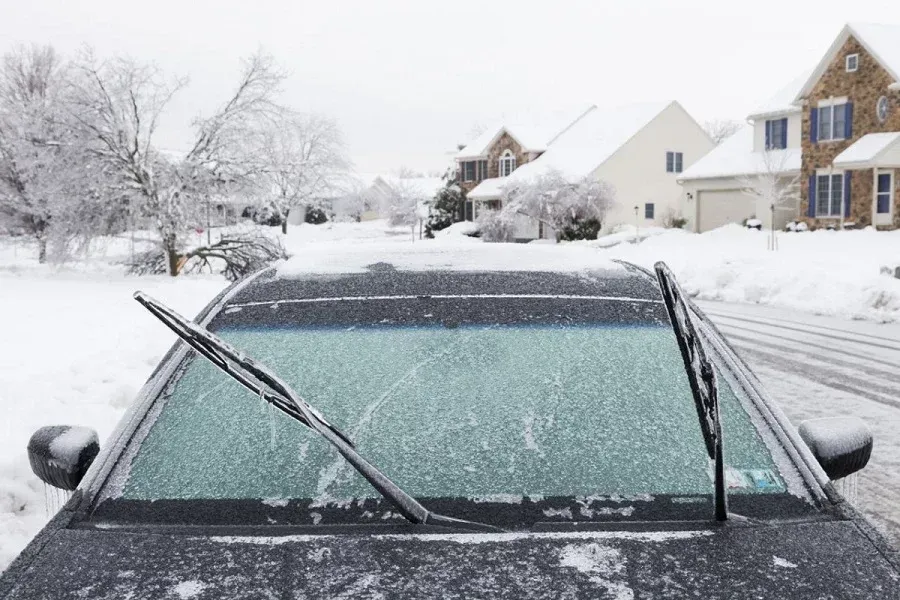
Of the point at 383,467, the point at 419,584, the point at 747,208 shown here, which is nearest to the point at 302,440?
the point at 383,467

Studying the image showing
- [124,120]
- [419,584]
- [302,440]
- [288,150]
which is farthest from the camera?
[288,150]

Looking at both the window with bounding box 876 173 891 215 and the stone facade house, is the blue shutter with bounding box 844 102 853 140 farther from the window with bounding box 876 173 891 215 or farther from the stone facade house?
the window with bounding box 876 173 891 215

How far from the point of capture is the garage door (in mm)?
40938

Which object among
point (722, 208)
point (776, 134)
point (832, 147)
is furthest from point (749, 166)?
point (832, 147)

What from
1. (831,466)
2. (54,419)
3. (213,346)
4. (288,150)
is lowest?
(54,419)

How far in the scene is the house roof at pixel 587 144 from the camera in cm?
4856

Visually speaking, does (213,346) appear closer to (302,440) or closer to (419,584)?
(302,440)

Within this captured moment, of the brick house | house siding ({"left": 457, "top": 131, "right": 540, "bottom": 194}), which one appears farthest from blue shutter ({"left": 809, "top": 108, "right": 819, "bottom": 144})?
house siding ({"left": 457, "top": 131, "right": 540, "bottom": 194})

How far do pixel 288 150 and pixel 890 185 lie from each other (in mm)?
21715

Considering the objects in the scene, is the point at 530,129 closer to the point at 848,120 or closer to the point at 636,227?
the point at 636,227

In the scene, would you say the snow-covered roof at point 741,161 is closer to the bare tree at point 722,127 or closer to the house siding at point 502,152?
the house siding at point 502,152

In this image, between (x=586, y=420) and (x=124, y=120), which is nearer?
(x=586, y=420)

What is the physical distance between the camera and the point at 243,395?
7.75 ft

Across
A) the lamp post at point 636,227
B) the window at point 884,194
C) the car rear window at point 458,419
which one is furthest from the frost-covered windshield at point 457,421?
the lamp post at point 636,227
